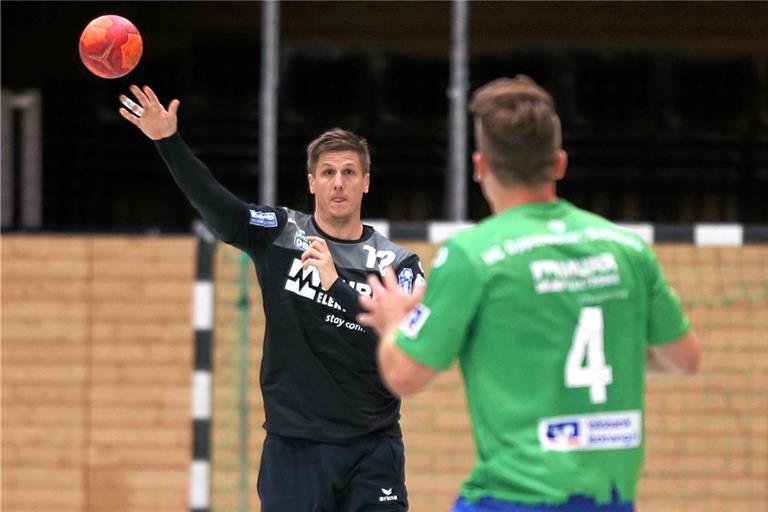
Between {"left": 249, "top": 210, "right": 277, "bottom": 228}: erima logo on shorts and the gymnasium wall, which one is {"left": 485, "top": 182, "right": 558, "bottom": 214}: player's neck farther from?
the gymnasium wall

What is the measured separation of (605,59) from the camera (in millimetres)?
11789

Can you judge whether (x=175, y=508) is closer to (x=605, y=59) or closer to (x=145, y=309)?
(x=145, y=309)

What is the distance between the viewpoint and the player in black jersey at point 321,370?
4.98 m

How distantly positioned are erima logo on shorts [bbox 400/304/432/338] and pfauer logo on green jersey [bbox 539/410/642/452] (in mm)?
341

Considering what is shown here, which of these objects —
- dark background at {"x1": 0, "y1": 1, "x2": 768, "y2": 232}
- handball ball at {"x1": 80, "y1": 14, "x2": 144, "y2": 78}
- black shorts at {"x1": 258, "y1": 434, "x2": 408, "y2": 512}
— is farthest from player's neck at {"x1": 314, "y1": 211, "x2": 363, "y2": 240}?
dark background at {"x1": 0, "y1": 1, "x2": 768, "y2": 232}

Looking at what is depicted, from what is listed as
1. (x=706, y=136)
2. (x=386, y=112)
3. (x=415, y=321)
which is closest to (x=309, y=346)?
(x=415, y=321)

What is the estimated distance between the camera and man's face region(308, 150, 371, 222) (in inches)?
199

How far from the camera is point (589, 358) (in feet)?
10.2

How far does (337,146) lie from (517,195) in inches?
78.0

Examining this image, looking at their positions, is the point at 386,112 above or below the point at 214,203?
above

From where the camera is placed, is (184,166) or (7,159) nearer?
(184,166)

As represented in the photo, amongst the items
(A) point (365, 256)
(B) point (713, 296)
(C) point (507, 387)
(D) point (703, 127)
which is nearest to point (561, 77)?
(D) point (703, 127)

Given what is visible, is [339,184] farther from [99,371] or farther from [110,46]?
[99,371]

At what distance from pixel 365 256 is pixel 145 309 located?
4669 millimetres
